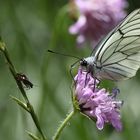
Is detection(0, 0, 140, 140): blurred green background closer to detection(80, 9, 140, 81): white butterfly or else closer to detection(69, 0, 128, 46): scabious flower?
detection(69, 0, 128, 46): scabious flower

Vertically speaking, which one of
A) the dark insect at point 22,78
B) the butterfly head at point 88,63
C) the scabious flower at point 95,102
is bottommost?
the scabious flower at point 95,102

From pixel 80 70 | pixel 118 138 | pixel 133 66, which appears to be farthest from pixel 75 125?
pixel 80 70

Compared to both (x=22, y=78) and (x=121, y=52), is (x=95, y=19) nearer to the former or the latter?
(x=121, y=52)

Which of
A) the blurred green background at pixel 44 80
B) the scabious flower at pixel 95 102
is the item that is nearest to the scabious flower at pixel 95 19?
the blurred green background at pixel 44 80

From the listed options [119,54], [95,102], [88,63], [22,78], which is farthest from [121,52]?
[22,78]

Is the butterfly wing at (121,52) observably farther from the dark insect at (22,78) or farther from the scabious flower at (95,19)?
the scabious flower at (95,19)

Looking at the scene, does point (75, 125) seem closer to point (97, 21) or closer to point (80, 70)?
point (97, 21)

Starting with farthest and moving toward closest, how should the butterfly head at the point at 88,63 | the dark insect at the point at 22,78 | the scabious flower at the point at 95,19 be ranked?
the scabious flower at the point at 95,19, the butterfly head at the point at 88,63, the dark insect at the point at 22,78
